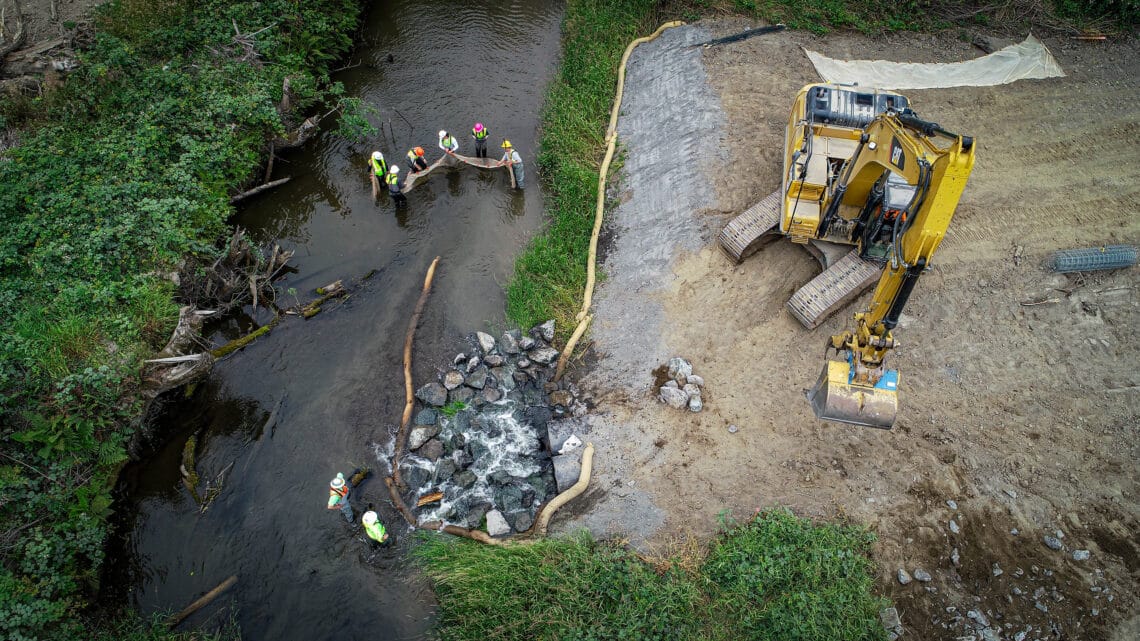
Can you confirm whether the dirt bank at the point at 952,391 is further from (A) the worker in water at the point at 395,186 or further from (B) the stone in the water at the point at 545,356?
(A) the worker in water at the point at 395,186

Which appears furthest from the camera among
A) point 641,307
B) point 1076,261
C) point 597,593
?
point 641,307

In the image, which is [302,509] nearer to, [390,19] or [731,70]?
[731,70]

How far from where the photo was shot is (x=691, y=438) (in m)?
10.7

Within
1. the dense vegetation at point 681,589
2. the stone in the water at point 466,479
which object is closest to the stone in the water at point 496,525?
the dense vegetation at point 681,589

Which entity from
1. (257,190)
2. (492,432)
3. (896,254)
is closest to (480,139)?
(257,190)

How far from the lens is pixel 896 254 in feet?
26.7

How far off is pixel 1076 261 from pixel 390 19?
1942 centimetres

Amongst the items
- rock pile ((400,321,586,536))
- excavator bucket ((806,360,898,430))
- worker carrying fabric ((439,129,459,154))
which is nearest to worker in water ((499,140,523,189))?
worker carrying fabric ((439,129,459,154))

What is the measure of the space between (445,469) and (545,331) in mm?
3370

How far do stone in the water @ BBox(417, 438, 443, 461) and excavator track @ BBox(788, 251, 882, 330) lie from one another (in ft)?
22.8

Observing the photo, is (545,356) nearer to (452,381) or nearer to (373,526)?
(452,381)

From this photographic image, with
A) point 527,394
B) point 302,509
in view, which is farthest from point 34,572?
point 527,394

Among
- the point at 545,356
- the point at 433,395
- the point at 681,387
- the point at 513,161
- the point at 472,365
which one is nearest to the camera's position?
the point at 681,387

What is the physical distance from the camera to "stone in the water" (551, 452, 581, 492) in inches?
416
